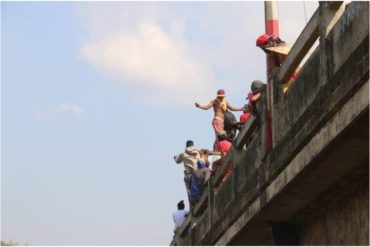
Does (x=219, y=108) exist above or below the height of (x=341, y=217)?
above

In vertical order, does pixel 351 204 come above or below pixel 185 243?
below

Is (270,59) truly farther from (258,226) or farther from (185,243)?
(185,243)

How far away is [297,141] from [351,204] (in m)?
0.80

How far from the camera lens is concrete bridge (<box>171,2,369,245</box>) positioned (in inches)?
326

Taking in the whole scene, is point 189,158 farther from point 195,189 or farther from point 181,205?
point 181,205

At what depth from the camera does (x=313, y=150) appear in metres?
9.00

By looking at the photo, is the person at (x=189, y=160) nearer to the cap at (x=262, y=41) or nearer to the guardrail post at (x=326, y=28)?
the cap at (x=262, y=41)

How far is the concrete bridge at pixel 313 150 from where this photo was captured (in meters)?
8.29

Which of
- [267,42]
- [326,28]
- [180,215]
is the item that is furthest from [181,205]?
[326,28]

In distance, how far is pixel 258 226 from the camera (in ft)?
38.3

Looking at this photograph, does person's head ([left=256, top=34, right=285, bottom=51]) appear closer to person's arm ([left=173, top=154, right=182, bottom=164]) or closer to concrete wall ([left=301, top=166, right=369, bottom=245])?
concrete wall ([left=301, top=166, right=369, bottom=245])

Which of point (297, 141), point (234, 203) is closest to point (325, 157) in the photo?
point (297, 141)

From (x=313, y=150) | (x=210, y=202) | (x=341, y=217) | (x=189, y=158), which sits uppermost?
(x=189, y=158)

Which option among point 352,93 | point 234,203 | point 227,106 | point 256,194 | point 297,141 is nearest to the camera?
point 352,93
